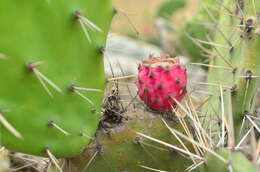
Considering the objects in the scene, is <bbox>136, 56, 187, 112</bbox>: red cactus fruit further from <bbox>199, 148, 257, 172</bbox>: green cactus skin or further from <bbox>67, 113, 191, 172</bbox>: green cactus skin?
<bbox>199, 148, 257, 172</bbox>: green cactus skin

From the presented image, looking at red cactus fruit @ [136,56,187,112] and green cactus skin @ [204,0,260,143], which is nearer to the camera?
red cactus fruit @ [136,56,187,112]

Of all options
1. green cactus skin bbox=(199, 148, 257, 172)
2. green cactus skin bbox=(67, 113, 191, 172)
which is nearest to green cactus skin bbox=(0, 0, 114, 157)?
green cactus skin bbox=(67, 113, 191, 172)

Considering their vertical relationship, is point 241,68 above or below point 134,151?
above

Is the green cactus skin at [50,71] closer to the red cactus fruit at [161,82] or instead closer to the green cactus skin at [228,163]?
the red cactus fruit at [161,82]

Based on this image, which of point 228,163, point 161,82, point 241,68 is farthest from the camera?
point 241,68

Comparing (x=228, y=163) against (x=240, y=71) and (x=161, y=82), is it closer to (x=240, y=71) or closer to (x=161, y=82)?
(x=161, y=82)

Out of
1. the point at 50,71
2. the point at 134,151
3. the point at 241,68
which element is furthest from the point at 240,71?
the point at 50,71

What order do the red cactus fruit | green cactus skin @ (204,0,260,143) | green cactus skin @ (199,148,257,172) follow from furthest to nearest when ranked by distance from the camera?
green cactus skin @ (204,0,260,143)
the red cactus fruit
green cactus skin @ (199,148,257,172)

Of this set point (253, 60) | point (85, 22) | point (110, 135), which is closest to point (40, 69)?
point (85, 22)
